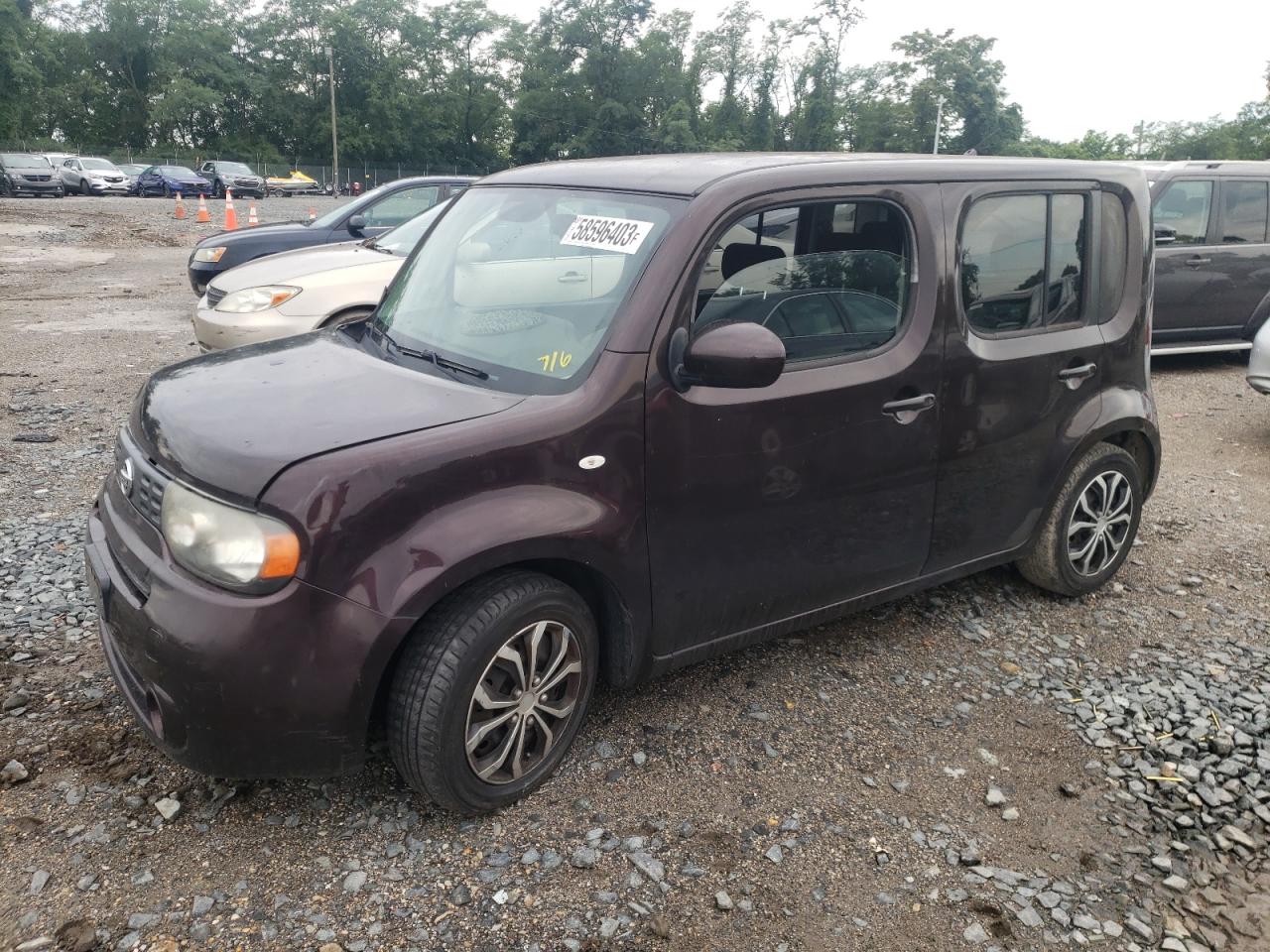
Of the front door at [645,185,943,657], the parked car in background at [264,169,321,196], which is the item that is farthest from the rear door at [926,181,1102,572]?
the parked car in background at [264,169,321,196]

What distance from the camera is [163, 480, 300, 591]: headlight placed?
96.9 inches

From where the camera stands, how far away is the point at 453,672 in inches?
104

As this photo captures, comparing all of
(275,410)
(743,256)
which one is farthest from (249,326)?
(743,256)

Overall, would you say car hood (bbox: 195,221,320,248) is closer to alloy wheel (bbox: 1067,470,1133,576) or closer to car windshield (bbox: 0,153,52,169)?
alloy wheel (bbox: 1067,470,1133,576)

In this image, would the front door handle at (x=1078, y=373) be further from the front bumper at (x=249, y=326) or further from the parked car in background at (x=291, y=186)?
the parked car in background at (x=291, y=186)

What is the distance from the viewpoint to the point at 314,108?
71500mm

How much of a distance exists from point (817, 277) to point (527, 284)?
98cm

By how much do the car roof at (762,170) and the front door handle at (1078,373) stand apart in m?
0.77

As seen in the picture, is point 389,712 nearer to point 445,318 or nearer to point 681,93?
point 445,318

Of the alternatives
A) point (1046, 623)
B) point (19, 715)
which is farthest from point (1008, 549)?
point (19, 715)

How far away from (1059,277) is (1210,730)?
1.81 metres

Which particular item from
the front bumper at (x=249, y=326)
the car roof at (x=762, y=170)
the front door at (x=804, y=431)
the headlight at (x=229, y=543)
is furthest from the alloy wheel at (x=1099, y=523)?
the front bumper at (x=249, y=326)

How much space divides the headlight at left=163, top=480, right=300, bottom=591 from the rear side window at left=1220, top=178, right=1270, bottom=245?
31.5 ft

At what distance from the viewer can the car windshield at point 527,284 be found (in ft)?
9.87
